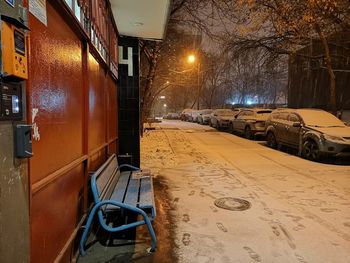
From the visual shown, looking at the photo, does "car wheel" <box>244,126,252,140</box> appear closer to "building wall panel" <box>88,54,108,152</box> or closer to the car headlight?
the car headlight

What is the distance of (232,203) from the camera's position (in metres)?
5.62

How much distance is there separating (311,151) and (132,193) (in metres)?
7.63

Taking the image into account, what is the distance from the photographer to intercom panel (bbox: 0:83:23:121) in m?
1.72

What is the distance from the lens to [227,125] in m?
22.3

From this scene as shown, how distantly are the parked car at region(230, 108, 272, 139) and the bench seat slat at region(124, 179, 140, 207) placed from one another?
39.6ft

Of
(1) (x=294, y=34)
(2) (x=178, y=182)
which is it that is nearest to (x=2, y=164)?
(2) (x=178, y=182)

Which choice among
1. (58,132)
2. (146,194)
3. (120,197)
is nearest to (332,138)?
(146,194)

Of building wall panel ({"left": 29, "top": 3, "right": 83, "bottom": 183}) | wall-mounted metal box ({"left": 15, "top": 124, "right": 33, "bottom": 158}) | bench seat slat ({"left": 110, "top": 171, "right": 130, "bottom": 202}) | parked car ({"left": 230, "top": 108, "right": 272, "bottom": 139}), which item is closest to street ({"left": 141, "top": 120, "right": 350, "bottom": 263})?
bench seat slat ({"left": 110, "top": 171, "right": 130, "bottom": 202})

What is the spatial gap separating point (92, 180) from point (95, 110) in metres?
1.27

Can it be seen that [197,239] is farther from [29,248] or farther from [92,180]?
[29,248]

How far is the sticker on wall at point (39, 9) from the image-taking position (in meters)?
2.19

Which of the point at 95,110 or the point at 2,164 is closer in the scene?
the point at 2,164

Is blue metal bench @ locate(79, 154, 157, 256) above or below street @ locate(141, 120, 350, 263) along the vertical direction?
above

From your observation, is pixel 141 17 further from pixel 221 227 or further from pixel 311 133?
pixel 311 133
